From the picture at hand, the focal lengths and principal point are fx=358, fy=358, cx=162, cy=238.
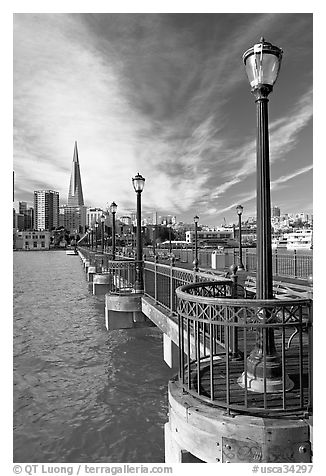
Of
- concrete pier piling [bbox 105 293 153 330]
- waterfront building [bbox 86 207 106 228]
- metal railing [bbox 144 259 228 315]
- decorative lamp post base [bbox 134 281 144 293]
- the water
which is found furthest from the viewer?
waterfront building [bbox 86 207 106 228]

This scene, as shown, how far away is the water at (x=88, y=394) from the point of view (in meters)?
6.38

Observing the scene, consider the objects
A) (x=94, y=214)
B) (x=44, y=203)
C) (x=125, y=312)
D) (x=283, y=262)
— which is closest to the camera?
(x=125, y=312)

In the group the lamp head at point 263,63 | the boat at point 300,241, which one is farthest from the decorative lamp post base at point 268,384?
the boat at point 300,241

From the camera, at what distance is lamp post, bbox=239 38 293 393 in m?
3.72

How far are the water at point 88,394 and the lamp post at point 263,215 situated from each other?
11.0 feet

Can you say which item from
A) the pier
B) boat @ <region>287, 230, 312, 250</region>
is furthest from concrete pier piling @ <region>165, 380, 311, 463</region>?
boat @ <region>287, 230, 312, 250</region>

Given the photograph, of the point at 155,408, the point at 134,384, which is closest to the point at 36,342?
the point at 134,384

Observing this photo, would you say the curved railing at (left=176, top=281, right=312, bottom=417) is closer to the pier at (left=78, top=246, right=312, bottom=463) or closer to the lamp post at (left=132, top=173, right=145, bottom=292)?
the pier at (left=78, top=246, right=312, bottom=463)

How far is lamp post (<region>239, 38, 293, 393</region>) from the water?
11.0 ft

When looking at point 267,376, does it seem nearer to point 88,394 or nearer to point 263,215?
point 263,215

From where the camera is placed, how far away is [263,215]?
3785mm

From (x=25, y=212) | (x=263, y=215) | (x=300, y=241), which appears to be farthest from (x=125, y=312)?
(x=300, y=241)

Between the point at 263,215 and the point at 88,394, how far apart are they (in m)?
6.97

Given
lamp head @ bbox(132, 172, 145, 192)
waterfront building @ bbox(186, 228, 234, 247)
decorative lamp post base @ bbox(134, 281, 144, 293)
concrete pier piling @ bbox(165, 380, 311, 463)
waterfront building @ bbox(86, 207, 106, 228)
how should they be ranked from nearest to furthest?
concrete pier piling @ bbox(165, 380, 311, 463) < lamp head @ bbox(132, 172, 145, 192) < decorative lamp post base @ bbox(134, 281, 144, 293) < waterfront building @ bbox(86, 207, 106, 228) < waterfront building @ bbox(186, 228, 234, 247)
